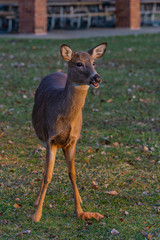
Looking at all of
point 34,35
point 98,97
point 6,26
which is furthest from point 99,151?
point 6,26

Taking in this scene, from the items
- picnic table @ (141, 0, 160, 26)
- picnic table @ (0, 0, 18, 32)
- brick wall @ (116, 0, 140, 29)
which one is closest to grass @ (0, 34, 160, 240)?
picnic table @ (0, 0, 18, 32)

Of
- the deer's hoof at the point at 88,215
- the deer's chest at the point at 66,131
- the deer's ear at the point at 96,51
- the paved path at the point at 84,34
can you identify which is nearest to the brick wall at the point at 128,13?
the paved path at the point at 84,34

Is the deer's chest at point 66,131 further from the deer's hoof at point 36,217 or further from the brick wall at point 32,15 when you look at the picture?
the brick wall at point 32,15

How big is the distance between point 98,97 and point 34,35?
979 centimetres

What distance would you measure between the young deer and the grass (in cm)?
30

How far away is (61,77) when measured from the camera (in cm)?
639

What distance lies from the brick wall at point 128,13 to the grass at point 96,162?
8.82 metres

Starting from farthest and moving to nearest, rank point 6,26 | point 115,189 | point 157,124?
1. point 6,26
2. point 157,124
3. point 115,189

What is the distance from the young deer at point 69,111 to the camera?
191 inches

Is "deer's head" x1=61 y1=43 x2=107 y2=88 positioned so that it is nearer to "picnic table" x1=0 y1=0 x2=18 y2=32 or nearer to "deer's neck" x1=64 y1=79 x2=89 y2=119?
"deer's neck" x1=64 y1=79 x2=89 y2=119

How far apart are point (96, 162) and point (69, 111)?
2.33 m

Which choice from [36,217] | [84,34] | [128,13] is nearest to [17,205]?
[36,217]

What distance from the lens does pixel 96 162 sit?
720cm

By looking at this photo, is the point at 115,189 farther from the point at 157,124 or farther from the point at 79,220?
the point at 157,124
